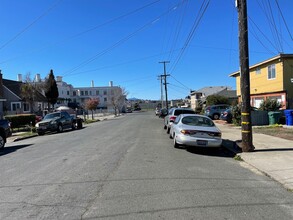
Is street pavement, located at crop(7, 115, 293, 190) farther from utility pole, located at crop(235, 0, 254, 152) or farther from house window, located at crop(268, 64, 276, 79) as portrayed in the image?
house window, located at crop(268, 64, 276, 79)

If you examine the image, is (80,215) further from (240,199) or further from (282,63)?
(282,63)

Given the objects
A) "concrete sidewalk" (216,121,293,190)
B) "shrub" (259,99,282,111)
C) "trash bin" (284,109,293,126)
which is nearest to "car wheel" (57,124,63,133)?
"concrete sidewalk" (216,121,293,190)

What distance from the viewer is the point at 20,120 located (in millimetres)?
29250

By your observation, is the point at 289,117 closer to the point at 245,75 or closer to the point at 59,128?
the point at 245,75

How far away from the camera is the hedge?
93.1 ft

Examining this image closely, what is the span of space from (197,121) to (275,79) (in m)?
18.9

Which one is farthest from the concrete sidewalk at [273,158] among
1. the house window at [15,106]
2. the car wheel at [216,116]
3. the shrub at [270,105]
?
the house window at [15,106]

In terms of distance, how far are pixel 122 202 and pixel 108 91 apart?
118 metres

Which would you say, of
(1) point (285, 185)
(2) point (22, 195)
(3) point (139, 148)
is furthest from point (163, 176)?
(3) point (139, 148)

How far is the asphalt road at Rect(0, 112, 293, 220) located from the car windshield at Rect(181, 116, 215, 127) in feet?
8.95

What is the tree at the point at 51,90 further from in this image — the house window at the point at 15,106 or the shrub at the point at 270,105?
the shrub at the point at 270,105

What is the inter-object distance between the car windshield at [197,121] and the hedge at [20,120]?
19984 millimetres

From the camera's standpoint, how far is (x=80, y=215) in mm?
A: 5066

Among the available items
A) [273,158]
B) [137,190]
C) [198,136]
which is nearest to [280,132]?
[198,136]
